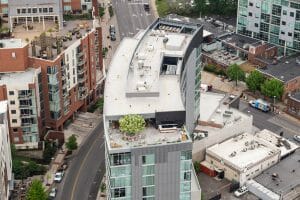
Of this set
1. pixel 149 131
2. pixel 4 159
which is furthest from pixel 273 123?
pixel 4 159

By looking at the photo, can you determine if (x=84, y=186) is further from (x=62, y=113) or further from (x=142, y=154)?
(x=142, y=154)

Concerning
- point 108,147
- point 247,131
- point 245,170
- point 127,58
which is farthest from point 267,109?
point 108,147

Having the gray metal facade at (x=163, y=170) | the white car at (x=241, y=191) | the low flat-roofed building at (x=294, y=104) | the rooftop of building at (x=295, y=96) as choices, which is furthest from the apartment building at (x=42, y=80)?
the rooftop of building at (x=295, y=96)

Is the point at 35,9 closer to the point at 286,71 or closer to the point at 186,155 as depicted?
the point at 286,71

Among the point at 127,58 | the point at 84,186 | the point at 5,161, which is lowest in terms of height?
the point at 84,186

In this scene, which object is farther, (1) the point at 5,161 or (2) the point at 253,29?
(2) the point at 253,29
